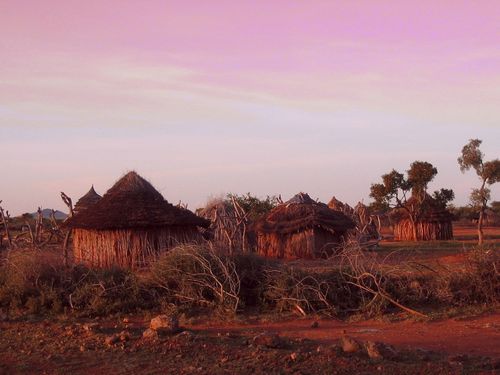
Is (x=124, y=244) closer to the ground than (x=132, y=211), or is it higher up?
closer to the ground

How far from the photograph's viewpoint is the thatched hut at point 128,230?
16188 millimetres

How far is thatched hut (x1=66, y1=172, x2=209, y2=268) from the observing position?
1619cm

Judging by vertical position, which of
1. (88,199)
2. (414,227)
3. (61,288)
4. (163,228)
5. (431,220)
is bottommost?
(61,288)

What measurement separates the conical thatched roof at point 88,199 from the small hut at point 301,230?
298 inches

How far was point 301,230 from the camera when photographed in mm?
22031

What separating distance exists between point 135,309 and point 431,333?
195 inches

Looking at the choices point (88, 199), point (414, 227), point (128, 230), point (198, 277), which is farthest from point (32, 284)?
point (414, 227)

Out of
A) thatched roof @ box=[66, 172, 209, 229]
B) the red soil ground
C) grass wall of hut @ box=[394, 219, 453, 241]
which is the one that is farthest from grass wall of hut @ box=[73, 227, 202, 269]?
grass wall of hut @ box=[394, 219, 453, 241]

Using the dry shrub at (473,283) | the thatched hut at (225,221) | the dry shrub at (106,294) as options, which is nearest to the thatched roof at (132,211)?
the thatched hut at (225,221)

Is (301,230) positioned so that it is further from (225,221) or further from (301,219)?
(225,221)

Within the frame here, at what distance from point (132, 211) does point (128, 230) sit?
0.52 m

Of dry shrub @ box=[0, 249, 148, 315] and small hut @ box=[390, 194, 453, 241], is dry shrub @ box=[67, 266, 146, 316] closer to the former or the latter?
dry shrub @ box=[0, 249, 148, 315]

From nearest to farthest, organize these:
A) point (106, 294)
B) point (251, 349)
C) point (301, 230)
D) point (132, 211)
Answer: point (251, 349), point (106, 294), point (132, 211), point (301, 230)

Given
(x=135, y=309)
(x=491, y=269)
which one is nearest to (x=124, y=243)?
(x=135, y=309)
